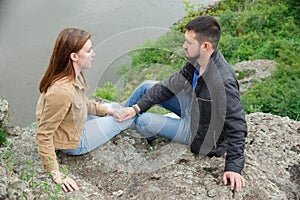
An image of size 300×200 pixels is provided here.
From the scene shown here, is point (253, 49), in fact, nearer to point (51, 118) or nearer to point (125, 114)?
point (125, 114)

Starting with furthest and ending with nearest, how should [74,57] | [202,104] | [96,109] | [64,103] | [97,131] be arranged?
[96,109], [97,131], [202,104], [74,57], [64,103]

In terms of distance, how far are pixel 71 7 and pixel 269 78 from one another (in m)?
4.83

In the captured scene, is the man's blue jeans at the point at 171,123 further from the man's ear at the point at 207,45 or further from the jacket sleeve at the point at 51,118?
the jacket sleeve at the point at 51,118

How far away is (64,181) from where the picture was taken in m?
2.25

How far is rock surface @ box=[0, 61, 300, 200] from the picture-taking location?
2264 millimetres

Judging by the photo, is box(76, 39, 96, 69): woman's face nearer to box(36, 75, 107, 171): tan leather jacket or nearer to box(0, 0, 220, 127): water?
box(36, 75, 107, 171): tan leather jacket

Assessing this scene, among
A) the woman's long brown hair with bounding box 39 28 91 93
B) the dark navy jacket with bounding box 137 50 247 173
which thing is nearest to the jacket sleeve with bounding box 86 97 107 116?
the woman's long brown hair with bounding box 39 28 91 93

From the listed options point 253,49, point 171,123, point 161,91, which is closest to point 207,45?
point 161,91

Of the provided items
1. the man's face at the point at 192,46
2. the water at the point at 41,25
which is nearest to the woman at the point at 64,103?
the man's face at the point at 192,46

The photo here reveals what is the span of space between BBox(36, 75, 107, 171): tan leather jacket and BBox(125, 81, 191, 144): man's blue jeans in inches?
17.3

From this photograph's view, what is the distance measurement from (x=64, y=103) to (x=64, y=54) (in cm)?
30

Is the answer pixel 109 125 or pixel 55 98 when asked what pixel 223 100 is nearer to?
pixel 109 125

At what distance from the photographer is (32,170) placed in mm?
2242

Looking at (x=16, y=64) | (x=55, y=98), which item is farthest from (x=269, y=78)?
(x=16, y=64)
